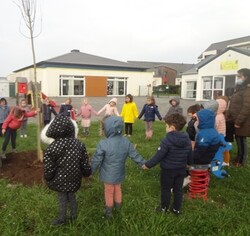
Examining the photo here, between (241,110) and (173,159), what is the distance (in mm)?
2950

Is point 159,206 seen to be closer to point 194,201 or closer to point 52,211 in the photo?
point 194,201

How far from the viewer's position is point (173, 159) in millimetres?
4051

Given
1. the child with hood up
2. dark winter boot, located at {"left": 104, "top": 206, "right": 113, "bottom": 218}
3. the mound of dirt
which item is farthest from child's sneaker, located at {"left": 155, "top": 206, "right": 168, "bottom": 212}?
the child with hood up

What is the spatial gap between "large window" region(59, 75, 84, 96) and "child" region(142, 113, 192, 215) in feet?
109

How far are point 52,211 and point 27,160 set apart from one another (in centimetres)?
294

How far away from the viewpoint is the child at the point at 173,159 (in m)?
4.03

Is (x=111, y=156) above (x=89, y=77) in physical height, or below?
below

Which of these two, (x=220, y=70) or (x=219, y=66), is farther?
(x=219, y=66)

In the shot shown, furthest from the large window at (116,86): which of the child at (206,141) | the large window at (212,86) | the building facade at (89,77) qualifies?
the child at (206,141)

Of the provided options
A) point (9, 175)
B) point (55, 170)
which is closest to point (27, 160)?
point (9, 175)

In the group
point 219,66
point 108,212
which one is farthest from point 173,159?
point 219,66

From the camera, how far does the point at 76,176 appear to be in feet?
12.0

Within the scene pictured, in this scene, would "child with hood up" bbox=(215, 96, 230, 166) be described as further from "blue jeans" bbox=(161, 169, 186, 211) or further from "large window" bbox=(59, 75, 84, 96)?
"large window" bbox=(59, 75, 84, 96)

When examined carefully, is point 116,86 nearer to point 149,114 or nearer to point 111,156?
point 149,114
